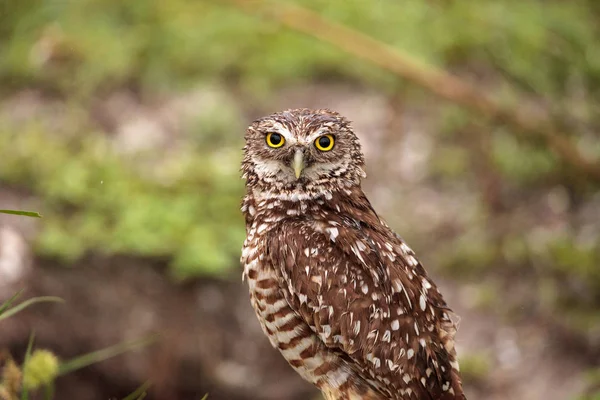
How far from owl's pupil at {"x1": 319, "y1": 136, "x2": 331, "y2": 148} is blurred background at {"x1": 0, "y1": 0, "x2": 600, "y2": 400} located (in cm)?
202

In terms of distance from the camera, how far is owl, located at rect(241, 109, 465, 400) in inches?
116

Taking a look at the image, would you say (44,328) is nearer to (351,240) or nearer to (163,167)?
(163,167)

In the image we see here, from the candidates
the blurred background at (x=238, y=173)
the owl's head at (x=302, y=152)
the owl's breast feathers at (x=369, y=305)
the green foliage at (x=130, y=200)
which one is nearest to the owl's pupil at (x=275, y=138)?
the owl's head at (x=302, y=152)

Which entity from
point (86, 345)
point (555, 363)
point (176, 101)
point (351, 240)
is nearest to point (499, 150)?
point (555, 363)

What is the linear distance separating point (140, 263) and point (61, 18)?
261 cm

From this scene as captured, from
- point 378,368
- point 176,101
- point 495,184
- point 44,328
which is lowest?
point 44,328

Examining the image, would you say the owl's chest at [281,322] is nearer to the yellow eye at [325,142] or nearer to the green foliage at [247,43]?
the yellow eye at [325,142]

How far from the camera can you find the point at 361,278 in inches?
118

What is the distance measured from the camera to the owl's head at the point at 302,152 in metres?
3.00

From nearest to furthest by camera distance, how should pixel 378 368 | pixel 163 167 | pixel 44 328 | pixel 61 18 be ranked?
pixel 378 368, pixel 44 328, pixel 163 167, pixel 61 18

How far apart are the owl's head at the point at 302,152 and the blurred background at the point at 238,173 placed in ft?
6.23

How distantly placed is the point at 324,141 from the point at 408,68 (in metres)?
2.73

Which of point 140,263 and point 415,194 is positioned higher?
point 415,194

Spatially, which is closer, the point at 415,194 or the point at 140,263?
the point at 140,263
